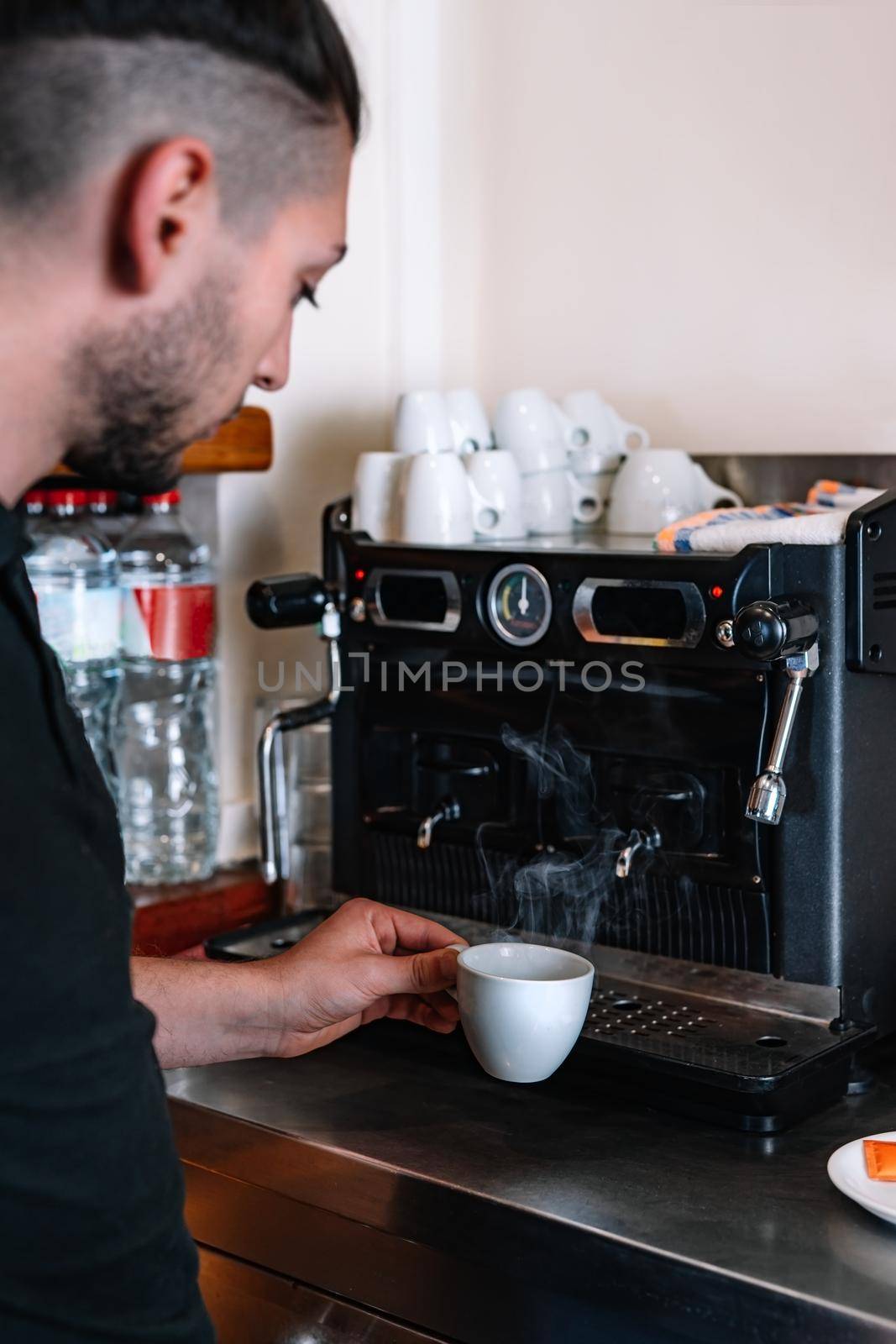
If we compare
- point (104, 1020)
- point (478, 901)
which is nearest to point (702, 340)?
point (478, 901)

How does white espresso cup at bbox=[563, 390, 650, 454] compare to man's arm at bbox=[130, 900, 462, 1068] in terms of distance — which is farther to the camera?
white espresso cup at bbox=[563, 390, 650, 454]

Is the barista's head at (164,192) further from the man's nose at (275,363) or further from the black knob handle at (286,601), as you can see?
the black knob handle at (286,601)

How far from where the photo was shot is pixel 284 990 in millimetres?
1008

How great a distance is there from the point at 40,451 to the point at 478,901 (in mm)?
681

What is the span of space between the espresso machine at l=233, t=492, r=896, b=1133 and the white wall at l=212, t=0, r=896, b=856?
0.31 m

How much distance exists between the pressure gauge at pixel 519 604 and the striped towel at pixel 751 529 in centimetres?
10

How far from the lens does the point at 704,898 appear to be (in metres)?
1.12

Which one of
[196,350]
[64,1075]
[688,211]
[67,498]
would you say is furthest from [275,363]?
[688,211]

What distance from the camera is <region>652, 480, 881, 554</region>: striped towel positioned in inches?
41.6

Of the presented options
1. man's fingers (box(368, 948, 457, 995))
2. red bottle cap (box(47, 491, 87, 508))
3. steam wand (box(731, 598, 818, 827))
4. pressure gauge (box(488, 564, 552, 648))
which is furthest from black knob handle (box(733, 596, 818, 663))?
red bottle cap (box(47, 491, 87, 508))

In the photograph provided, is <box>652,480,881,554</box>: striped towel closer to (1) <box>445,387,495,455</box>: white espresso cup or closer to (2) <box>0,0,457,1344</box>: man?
(1) <box>445,387,495,455</box>: white espresso cup

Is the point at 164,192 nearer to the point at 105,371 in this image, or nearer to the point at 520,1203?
the point at 105,371

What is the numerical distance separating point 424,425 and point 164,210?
754 mm

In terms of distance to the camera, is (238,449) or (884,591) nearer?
(884,591)
